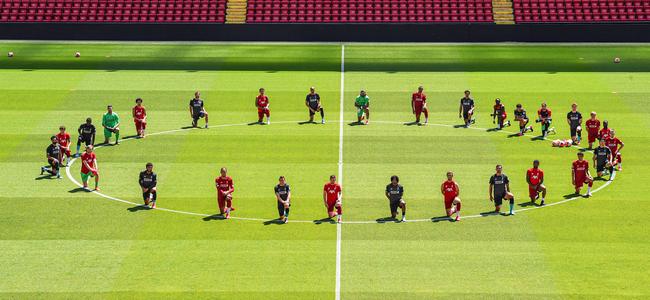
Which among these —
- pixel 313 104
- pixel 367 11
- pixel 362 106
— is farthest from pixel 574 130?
pixel 367 11

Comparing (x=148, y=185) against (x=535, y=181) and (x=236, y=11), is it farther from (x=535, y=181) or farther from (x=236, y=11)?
(x=236, y=11)

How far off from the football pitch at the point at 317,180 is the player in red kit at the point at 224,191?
0.59 metres

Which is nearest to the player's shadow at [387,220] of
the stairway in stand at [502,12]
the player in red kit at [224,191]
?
the player in red kit at [224,191]

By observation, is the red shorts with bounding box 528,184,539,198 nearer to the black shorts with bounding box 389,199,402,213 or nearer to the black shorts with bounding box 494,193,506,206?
the black shorts with bounding box 494,193,506,206

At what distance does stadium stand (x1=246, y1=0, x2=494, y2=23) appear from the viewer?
2628 inches

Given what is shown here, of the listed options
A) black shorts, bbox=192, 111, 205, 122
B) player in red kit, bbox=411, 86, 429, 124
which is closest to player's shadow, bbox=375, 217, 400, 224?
player in red kit, bbox=411, 86, 429, 124

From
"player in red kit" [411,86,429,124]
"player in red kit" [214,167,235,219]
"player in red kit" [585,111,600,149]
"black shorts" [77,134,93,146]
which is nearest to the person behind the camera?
"player in red kit" [214,167,235,219]

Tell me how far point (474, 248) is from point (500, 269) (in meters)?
1.72

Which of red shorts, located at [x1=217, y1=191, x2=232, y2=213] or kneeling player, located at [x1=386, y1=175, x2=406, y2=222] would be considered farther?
red shorts, located at [x1=217, y1=191, x2=232, y2=213]

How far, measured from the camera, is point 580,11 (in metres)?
66.8

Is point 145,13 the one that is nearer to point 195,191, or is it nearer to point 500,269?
point 195,191

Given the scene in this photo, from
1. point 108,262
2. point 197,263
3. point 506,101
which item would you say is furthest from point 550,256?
point 506,101

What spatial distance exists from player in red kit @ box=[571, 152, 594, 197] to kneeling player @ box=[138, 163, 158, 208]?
13.6m

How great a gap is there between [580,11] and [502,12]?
4.95 m
